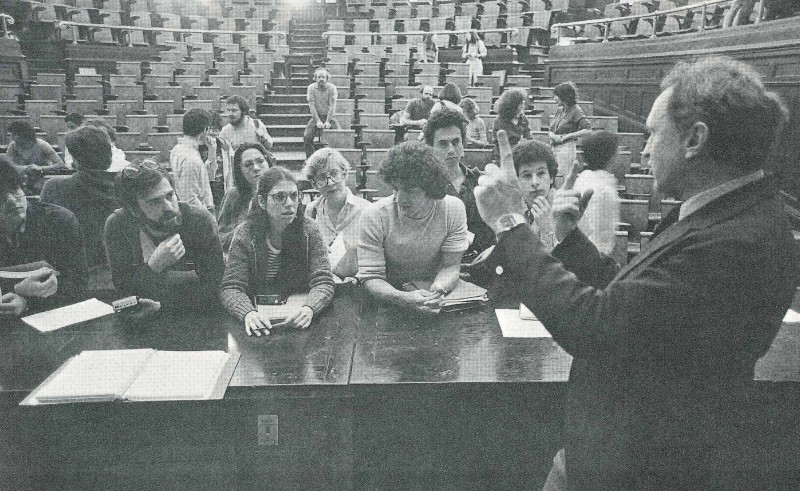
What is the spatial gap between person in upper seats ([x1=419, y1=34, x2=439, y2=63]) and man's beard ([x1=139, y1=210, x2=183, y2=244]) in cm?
707

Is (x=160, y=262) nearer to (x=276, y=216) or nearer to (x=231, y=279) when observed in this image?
(x=231, y=279)

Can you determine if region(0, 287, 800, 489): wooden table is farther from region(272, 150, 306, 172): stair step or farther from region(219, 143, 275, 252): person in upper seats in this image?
region(272, 150, 306, 172): stair step

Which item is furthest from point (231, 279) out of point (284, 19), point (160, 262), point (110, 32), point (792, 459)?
point (284, 19)

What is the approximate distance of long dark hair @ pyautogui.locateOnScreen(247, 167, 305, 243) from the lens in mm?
1802

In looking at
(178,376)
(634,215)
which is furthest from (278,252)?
(634,215)

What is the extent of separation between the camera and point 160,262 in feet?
5.90

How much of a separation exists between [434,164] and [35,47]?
7839 millimetres

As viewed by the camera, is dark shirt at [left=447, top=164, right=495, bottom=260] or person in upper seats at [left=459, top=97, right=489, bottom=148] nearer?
dark shirt at [left=447, top=164, right=495, bottom=260]

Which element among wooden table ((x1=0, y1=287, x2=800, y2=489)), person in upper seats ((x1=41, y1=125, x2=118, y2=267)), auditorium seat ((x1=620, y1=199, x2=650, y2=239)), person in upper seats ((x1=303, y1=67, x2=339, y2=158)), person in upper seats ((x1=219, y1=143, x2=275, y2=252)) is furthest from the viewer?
person in upper seats ((x1=303, y1=67, x2=339, y2=158))

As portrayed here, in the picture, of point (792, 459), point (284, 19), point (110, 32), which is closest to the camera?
point (792, 459)

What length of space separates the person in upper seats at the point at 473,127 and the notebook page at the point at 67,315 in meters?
3.28

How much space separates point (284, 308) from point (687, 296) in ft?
3.92

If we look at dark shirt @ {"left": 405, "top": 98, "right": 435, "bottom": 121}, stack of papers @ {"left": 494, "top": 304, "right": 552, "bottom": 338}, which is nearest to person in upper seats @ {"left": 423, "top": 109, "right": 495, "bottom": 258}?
stack of papers @ {"left": 494, "top": 304, "right": 552, "bottom": 338}

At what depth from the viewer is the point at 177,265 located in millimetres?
1833
